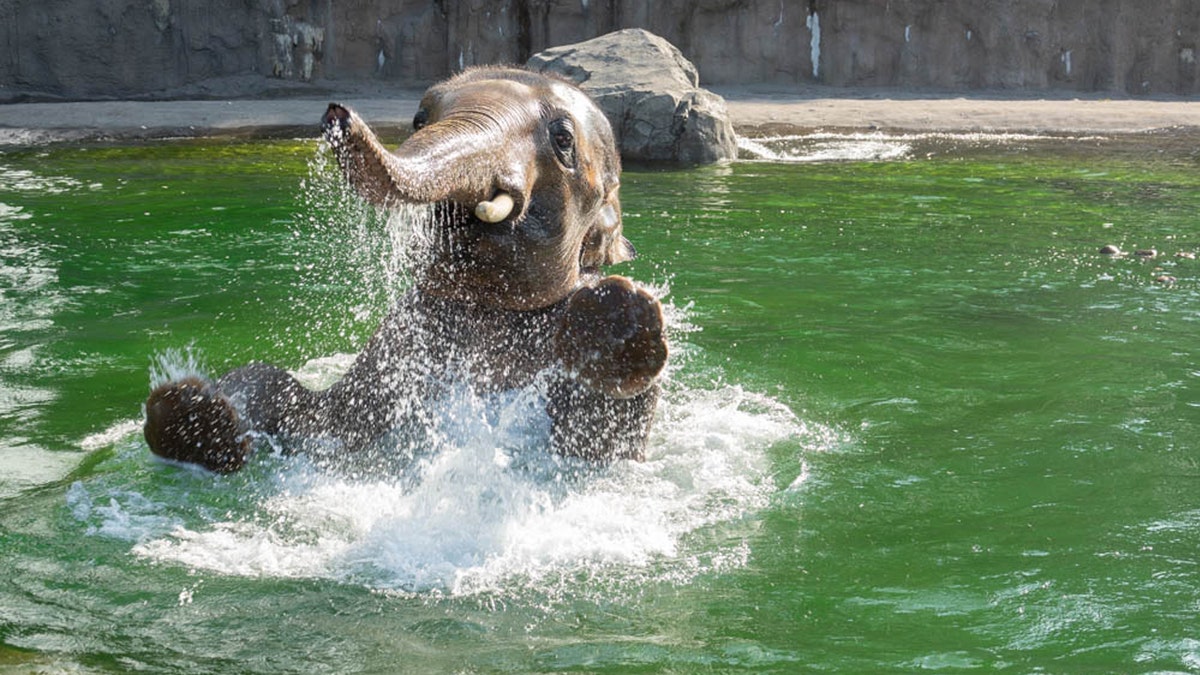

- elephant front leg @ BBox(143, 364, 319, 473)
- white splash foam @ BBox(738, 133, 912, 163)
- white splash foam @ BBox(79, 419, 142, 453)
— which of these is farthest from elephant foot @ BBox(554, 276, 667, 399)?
white splash foam @ BBox(738, 133, 912, 163)

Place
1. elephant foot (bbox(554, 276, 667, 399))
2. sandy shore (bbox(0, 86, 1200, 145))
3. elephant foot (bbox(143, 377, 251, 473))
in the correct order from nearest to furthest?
elephant foot (bbox(554, 276, 667, 399)) → elephant foot (bbox(143, 377, 251, 473)) → sandy shore (bbox(0, 86, 1200, 145))

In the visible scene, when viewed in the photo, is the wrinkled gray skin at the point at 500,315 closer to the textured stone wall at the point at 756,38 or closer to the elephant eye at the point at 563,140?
the elephant eye at the point at 563,140

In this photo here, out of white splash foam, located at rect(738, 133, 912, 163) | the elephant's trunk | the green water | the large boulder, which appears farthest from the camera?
white splash foam, located at rect(738, 133, 912, 163)

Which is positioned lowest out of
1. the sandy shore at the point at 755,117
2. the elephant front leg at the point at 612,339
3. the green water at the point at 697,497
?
the green water at the point at 697,497

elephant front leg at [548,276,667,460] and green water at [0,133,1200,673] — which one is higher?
elephant front leg at [548,276,667,460]

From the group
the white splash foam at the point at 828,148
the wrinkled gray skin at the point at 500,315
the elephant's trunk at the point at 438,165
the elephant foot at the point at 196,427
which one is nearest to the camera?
the elephant's trunk at the point at 438,165

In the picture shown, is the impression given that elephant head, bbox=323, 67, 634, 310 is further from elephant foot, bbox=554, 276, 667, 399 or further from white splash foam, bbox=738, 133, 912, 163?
white splash foam, bbox=738, 133, 912, 163

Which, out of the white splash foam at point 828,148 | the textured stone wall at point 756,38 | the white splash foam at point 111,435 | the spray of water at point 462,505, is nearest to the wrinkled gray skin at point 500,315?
the spray of water at point 462,505

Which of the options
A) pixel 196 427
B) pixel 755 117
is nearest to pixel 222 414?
pixel 196 427

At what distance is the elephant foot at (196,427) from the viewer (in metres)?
5.21

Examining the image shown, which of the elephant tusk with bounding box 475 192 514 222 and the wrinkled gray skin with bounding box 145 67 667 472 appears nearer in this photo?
the elephant tusk with bounding box 475 192 514 222

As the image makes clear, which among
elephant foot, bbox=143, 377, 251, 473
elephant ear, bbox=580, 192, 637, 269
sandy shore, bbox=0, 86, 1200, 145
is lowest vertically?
elephant foot, bbox=143, 377, 251, 473

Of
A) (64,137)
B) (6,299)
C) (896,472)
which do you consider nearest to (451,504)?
(896,472)

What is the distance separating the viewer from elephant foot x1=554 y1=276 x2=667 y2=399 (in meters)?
4.51
